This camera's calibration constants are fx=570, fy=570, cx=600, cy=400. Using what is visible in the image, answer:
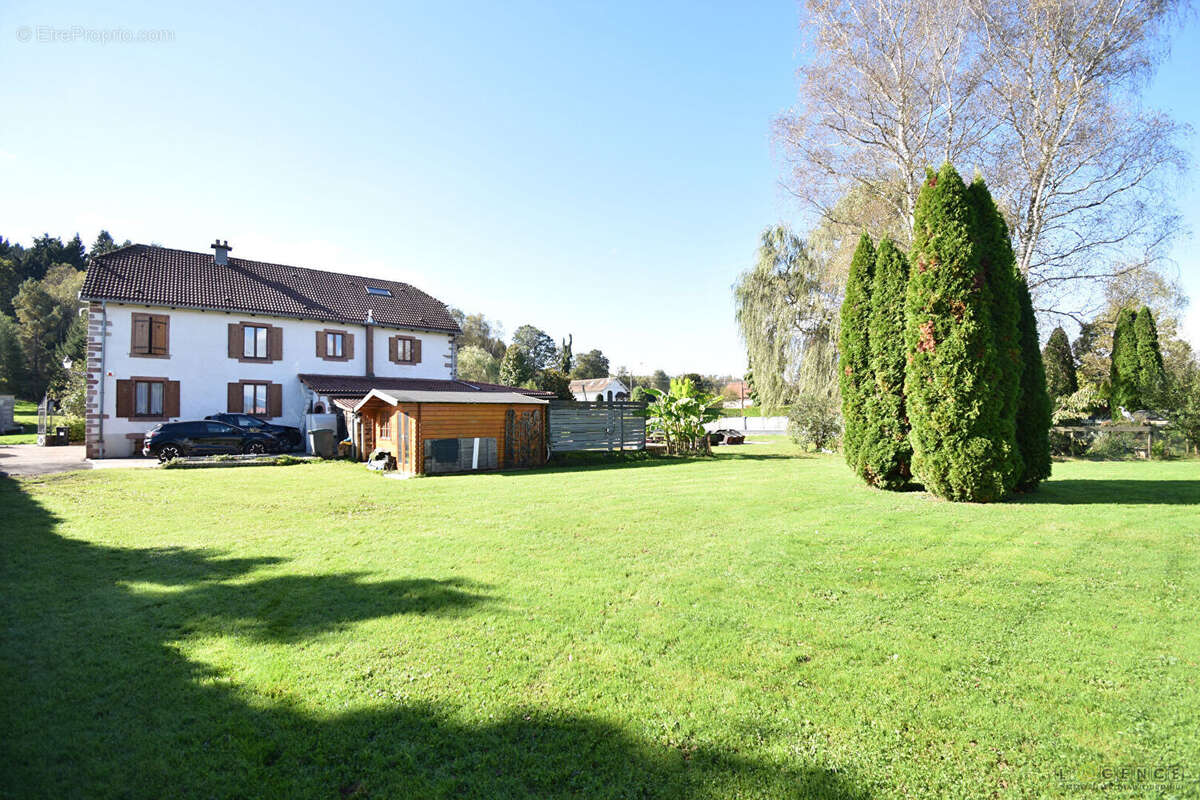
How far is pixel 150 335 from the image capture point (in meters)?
22.8

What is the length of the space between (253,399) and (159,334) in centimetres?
417

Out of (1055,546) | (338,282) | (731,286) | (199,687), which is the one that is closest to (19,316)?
(338,282)

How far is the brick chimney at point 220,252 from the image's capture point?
87.6ft

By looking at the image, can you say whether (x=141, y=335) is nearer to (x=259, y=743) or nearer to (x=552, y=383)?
(x=552, y=383)

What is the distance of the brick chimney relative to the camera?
26.7 meters

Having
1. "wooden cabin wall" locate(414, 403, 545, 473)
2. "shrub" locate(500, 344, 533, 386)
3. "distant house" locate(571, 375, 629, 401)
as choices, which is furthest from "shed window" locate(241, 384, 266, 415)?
"distant house" locate(571, 375, 629, 401)

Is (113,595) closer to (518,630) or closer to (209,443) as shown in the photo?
(518,630)

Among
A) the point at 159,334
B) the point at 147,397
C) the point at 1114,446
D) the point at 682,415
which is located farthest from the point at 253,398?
the point at 1114,446

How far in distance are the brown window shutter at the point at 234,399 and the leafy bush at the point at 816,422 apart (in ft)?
77.6

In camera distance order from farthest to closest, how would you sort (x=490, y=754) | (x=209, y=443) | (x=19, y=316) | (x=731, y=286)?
(x=19, y=316) → (x=731, y=286) → (x=209, y=443) → (x=490, y=754)

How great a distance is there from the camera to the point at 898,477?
11344 mm

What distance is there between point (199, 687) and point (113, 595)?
260cm

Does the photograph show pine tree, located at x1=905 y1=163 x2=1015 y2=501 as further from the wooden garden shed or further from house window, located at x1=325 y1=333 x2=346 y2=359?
house window, located at x1=325 y1=333 x2=346 y2=359

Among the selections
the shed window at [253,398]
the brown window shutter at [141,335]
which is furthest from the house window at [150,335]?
the shed window at [253,398]
